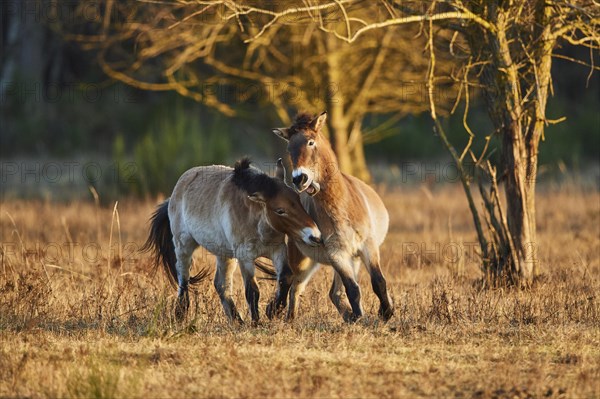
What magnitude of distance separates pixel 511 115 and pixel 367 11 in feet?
28.4

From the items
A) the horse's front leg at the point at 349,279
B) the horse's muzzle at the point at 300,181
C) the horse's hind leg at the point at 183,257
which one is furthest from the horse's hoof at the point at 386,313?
the horse's hind leg at the point at 183,257

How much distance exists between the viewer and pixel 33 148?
2792 centimetres

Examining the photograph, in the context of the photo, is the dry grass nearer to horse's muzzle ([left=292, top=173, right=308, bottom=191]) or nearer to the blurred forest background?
horse's muzzle ([left=292, top=173, right=308, bottom=191])

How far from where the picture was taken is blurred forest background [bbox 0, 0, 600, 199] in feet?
60.7

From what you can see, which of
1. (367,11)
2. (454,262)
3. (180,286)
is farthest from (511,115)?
(367,11)

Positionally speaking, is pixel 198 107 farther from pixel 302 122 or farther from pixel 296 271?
pixel 302 122

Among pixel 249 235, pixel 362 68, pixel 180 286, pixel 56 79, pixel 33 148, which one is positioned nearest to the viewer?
pixel 249 235

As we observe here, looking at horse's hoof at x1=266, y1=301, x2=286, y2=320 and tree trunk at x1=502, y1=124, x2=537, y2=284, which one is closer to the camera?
horse's hoof at x1=266, y1=301, x2=286, y2=320

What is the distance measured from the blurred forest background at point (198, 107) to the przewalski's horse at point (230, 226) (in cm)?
512

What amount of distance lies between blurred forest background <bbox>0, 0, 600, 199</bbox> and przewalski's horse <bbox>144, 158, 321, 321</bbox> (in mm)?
5119

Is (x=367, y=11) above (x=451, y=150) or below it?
above

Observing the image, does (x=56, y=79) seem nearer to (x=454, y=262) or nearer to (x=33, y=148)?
(x=33, y=148)

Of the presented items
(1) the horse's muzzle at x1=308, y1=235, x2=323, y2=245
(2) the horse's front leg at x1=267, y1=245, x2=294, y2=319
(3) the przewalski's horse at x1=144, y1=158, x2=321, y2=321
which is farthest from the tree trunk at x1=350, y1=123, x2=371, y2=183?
(1) the horse's muzzle at x1=308, y1=235, x2=323, y2=245

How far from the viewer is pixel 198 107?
29.4 metres
